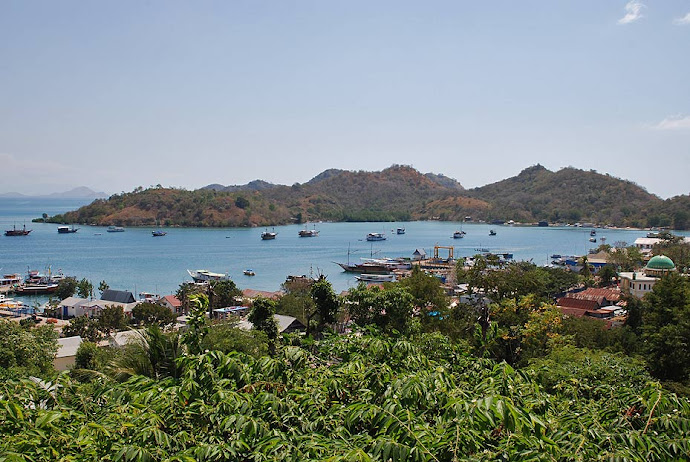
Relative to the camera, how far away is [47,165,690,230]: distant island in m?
102

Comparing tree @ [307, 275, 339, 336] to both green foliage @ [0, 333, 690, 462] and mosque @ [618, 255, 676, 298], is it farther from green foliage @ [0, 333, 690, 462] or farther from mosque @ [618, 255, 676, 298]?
mosque @ [618, 255, 676, 298]

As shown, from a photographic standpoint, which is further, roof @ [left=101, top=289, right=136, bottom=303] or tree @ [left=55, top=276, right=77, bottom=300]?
tree @ [left=55, top=276, right=77, bottom=300]

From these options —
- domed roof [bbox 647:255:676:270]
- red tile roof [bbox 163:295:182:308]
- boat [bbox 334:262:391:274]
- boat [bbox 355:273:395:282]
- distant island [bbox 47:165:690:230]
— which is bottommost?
boat [bbox 355:273:395:282]

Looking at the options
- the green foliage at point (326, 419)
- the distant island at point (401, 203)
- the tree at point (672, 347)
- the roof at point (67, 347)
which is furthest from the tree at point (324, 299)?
the distant island at point (401, 203)

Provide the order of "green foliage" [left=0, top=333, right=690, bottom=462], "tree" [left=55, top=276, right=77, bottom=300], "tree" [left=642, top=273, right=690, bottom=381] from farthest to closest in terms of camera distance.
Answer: "tree" [left=55, top=276, right=77, bottom=300], "tree" [left=642, top=273, right=690, bottom=381], "green foliage" [left=0, top=333, right=690, bottom=462]

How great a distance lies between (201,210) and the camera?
10150cm

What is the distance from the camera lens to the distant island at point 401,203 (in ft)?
334

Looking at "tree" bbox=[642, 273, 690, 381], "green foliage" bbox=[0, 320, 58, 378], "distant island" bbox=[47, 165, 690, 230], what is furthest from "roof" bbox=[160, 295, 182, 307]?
"distant island" bbox=[47, 165, 690, 230]

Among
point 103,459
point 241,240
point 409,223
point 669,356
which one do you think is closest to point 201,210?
point 241,240

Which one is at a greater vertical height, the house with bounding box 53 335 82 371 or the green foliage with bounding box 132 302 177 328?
the house with bounding box 53 335 82 371

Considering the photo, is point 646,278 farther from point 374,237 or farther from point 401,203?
point 401,203

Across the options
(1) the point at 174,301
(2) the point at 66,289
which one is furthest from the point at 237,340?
(2) the point at 66,289

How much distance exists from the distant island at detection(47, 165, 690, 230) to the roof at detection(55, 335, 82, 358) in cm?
8362

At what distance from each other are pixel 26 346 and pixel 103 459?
470 inches
